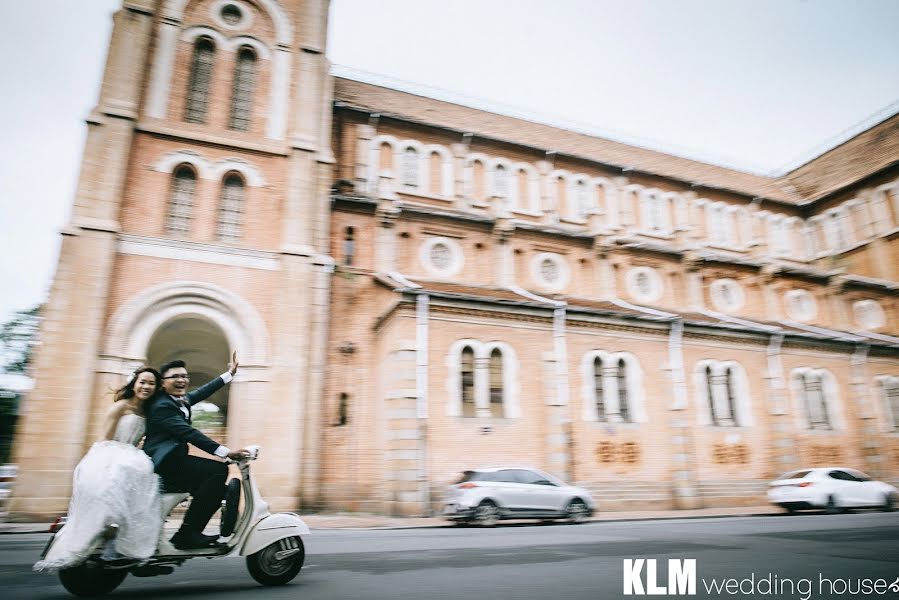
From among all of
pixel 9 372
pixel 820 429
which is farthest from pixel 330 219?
pixel 9 372

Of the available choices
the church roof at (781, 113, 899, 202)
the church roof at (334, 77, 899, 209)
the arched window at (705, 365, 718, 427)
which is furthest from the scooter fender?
the church roof at (781, 113, 899, 202)

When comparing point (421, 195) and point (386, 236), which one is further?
point (421, 195)

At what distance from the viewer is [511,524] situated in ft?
44.7

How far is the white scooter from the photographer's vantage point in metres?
4.29

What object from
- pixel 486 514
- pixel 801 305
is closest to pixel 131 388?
pixel 486 514

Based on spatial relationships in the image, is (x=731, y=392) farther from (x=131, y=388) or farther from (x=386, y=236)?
(x=131, y=388)

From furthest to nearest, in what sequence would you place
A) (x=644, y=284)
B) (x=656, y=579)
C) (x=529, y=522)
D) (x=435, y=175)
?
1. (x=644, y=284)
2. (x=435, y=175)
3. (x=529, y=522)
4. (x=656, y=579)

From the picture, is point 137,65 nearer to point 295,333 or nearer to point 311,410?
point 295,333

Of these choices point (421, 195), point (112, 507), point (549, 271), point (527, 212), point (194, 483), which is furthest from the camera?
point (527, 212)

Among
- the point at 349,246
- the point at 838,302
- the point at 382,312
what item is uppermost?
the point at 349,246

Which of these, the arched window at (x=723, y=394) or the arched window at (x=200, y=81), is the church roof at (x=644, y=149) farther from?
the arched window at (x=723, y=394)

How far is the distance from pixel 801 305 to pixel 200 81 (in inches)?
1096

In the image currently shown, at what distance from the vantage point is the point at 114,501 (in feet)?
13.3

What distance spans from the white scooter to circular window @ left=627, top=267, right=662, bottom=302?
70.7 ft
